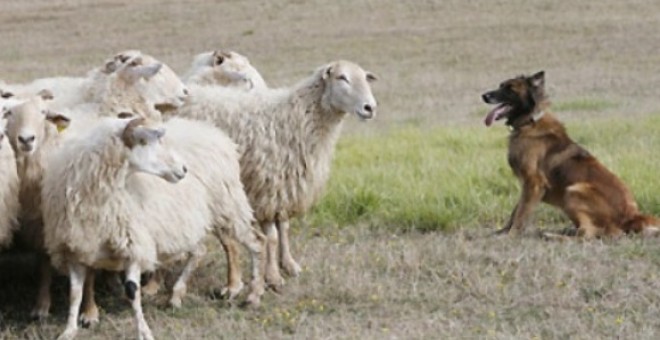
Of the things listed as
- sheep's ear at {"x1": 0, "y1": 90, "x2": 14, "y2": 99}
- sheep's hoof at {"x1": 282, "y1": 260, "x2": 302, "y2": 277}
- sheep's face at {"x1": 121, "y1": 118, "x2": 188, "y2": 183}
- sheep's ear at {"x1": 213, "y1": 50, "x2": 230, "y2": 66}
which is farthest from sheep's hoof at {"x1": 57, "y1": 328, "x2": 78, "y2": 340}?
sheep's ear at {"x1": 213, "y1": 50, "x2": 230, "y2": 66}

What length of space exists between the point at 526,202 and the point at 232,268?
2694 millimetres

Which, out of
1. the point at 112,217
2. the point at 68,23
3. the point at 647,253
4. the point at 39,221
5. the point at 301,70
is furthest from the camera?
the point at 68,23

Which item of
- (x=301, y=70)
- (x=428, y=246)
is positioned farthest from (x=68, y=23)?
(x=428, y=246)

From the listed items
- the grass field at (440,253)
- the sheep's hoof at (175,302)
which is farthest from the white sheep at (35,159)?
the sheep's hoof at (175,302)

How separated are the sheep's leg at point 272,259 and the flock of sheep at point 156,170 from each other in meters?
0.01

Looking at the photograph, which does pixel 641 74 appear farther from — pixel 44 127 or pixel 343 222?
pixel 44 127

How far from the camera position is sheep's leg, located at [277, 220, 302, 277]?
9297 millimetres

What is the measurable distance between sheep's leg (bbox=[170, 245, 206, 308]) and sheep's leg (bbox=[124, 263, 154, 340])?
2.32ft

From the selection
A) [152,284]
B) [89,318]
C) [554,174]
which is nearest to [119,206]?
[89,318]

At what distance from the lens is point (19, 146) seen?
8094 mm

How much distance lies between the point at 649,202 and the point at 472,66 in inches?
729

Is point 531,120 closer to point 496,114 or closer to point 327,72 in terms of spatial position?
point 496,114

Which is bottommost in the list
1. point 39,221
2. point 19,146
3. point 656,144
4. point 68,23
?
point 68,23

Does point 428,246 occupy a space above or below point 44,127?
below
